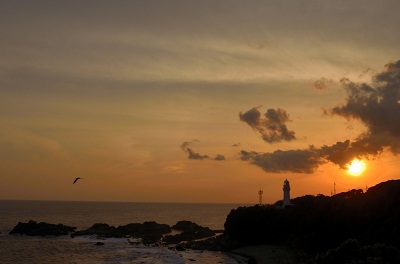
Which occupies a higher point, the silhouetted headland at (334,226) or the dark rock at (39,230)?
the silhouetted headland at (334,226)

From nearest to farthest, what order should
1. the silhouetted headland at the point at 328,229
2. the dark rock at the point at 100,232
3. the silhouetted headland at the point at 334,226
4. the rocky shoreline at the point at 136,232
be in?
the silhouetted headland at the point at 334,226 → the silhouetted headland at the point at 328,229 → the rocky shoreline at the point at 136,232 → the dark rock at the point at 100,232

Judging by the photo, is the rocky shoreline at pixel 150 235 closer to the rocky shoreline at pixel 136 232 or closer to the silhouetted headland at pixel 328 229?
the rocky shoreline at pixel 136 232

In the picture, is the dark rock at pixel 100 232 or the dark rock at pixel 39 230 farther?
the dark rock at pixel 39 230

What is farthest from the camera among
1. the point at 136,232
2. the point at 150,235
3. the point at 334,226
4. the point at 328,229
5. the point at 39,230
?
the point at 136,232

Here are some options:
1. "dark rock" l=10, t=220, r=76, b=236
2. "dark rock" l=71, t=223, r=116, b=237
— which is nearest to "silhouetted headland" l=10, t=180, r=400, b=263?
"dark rock" l=71, t=223, r=116, b=237

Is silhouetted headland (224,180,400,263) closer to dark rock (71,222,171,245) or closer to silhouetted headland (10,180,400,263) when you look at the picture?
silhouetted headland (10,180,400,263)

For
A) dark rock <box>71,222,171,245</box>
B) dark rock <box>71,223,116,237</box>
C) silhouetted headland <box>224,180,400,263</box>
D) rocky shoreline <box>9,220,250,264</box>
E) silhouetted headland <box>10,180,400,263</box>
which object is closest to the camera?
silhouetted headland <box>224,180,400,263</box>

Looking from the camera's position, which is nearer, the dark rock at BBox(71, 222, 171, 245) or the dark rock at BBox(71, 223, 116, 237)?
the dark rock at BBox(71, 222, 171, 245)

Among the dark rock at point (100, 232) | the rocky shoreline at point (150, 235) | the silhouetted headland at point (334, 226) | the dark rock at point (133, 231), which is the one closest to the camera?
the silhouetted headland at point (334, 226)

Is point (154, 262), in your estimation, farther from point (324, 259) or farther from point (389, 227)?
point (389, 227)

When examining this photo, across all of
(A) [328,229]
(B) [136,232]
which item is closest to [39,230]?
(B) [136,232]

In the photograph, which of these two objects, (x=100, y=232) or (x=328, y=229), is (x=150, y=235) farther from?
(x=328, y=229)

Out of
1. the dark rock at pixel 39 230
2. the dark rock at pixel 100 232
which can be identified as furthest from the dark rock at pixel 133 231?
the dark rock at pixel 39 230

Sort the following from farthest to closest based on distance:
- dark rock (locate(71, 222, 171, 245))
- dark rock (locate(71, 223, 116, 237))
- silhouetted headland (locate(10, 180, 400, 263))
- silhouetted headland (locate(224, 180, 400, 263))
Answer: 1. dark rock (locate(71, 223, 116, 237))
2. dark rock (locate(71, 222, 171, 245))
3. silhouetted headland (locate(10, 180, 400, 263))
4. silhouetted headland (locate(224, 180, 400, 263))
